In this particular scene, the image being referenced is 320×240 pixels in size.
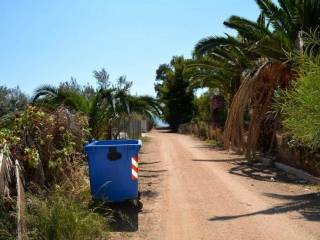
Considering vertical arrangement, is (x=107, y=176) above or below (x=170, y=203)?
above

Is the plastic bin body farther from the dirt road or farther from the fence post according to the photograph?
the fence post

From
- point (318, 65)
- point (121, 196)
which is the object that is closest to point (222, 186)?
point (121, 196)

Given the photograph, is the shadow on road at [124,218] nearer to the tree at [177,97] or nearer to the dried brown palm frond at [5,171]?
the dried brown palm frond at [5,171]

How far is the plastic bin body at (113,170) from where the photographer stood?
944cm

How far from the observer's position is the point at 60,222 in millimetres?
7031

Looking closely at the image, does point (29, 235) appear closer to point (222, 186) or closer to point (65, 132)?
point (65, 132)

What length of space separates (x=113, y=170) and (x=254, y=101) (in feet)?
33.6

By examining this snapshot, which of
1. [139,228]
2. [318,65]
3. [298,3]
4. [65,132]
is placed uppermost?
[298,3]

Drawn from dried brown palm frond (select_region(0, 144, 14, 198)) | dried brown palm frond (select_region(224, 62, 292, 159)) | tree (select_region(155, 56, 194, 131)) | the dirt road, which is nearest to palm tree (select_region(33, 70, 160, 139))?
the dirt road

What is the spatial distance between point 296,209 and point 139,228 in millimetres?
3231

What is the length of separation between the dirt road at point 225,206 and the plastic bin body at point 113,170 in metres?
0.58

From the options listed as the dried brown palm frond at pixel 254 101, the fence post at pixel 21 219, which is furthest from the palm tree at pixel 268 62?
the fence post at pixel 21 219

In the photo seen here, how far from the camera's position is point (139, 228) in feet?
27.9

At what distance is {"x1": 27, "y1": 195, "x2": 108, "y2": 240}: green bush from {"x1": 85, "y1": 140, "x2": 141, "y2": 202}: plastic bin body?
1693mm
